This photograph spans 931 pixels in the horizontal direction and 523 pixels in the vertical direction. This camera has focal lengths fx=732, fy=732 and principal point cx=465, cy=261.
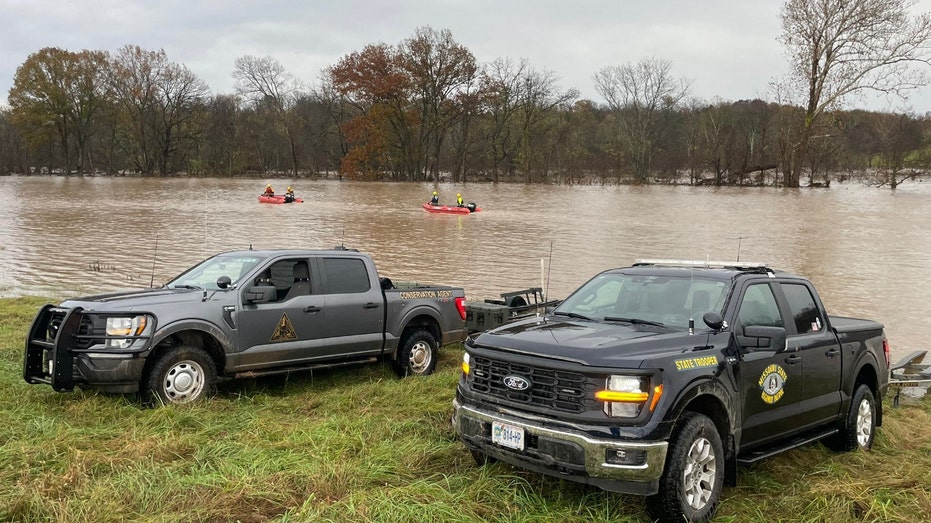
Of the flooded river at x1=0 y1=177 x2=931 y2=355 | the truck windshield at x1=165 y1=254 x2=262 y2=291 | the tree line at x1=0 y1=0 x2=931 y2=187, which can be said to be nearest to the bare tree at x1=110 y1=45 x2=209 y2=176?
the tree line at x1=0 y1=0 x2=931 y2=187

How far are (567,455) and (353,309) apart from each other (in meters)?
4.76

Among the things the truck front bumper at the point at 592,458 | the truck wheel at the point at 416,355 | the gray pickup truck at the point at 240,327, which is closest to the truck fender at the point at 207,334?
the gray pickup truck at the point at 240,327

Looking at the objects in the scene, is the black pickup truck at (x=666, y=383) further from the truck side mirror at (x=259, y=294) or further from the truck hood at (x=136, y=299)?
the truck hood at (x=136, y=299)

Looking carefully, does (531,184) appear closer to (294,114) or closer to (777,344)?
(294,114)

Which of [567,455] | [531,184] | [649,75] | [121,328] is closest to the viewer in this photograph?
[567,455]

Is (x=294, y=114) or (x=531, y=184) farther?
(x=294, y=114)

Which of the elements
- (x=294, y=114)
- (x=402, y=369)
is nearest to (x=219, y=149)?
(x=294, y=114)

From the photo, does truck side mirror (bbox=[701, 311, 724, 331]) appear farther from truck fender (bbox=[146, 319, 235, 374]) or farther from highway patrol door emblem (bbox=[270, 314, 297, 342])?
truck fender (bbox=[146, 319, 235, 374])

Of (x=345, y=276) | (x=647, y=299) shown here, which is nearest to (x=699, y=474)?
(x=647, y=299)

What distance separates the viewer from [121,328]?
707cm

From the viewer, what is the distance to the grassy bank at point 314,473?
15.8 feet

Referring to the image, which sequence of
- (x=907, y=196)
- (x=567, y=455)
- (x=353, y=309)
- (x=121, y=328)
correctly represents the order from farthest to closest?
1. (x=907, y=196)
2. (x=353, y=309)
3. (x=121, y=328)
4. (x=567, y=455)

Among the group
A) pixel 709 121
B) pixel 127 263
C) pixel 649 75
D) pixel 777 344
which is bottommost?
pixel 127 263

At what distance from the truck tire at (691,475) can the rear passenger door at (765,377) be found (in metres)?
0.58
